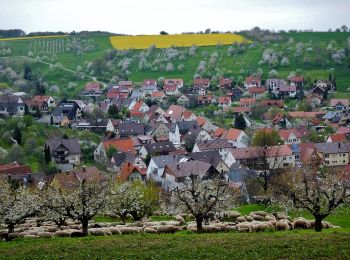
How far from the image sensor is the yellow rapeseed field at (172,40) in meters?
178

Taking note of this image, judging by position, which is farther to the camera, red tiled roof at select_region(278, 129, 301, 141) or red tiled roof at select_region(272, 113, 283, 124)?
red tiled roof at select_region(272, 113, 283, 124)

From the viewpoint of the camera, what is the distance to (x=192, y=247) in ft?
78.2

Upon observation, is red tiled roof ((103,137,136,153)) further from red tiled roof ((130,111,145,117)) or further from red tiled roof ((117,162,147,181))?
red tiled roof ((130,111,145,117))

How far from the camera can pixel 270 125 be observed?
10231 cm

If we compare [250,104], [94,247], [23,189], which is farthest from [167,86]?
[94,247]

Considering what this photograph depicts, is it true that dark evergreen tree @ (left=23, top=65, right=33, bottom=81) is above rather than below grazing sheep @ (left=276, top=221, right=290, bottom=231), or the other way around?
below

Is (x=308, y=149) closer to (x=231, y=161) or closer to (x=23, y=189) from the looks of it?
(x=231, y=161)

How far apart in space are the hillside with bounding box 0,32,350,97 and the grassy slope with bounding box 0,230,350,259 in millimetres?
108164

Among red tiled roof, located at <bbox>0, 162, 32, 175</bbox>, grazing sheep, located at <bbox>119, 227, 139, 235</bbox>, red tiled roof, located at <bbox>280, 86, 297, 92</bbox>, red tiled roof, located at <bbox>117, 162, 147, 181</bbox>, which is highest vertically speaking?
grazing sheep, located at <bbox>119, 227, 139, 235</bbox>

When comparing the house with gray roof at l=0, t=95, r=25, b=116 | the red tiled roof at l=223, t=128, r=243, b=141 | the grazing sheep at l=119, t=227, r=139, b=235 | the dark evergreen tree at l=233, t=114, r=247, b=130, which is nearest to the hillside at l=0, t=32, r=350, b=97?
the house with gray roof at l=0, t=95, r=25, b=116

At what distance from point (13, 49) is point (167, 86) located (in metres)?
58.1

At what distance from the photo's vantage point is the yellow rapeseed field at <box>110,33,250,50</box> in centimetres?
17812

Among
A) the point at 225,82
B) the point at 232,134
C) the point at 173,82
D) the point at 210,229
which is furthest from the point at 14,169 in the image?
the point at 225,82

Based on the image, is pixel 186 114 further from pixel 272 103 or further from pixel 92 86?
pixel 92 86
